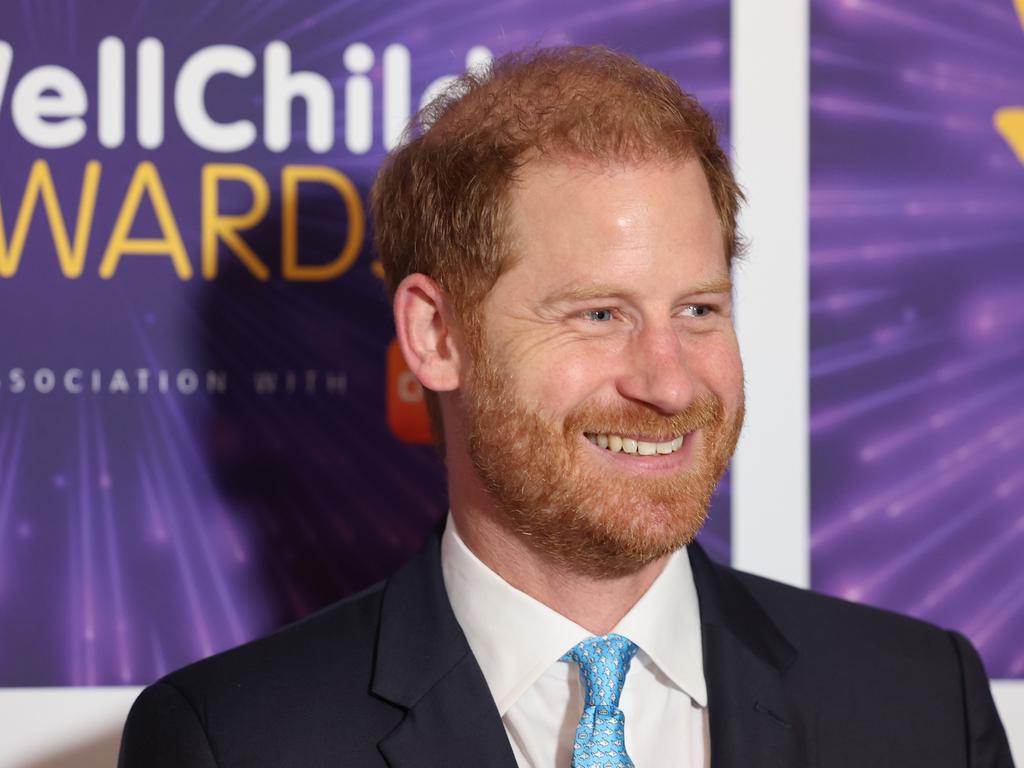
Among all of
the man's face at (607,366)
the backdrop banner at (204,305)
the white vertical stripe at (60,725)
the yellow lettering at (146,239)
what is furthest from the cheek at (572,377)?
the white vertical stripe at (60,725)

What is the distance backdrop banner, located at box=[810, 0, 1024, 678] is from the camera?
1962 mm

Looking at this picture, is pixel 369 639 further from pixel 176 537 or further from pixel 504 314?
pixel 176 537

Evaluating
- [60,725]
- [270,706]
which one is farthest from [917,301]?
[60,725]

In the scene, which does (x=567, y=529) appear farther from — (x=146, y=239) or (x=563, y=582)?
(x=146, y=239)

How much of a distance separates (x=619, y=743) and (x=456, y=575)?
10.4 inches

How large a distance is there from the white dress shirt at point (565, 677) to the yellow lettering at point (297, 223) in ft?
2.04

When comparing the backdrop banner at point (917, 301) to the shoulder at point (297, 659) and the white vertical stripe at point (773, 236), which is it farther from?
the shoulder at point (297, 659)

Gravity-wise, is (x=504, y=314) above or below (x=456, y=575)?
above

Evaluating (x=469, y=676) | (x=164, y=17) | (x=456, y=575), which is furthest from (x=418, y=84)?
(x=469, y=676)

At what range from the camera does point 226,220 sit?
74.7 inches

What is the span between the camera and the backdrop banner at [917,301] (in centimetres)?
196

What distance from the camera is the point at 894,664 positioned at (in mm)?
1564

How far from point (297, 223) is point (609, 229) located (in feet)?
2.27

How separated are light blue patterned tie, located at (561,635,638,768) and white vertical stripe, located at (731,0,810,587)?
2.05 ft
